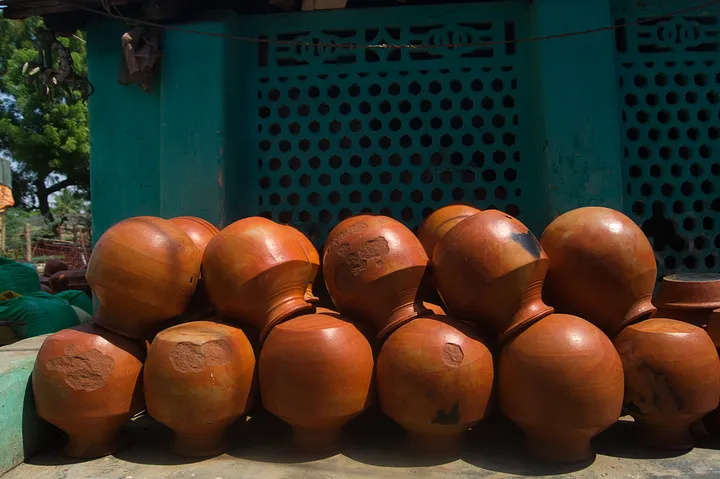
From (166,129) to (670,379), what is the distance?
4342 mm

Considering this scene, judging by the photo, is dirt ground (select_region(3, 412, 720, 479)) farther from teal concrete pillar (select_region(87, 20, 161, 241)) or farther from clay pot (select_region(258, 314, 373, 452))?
teal concrete pillar (select_region(87, 20, 161, 241))

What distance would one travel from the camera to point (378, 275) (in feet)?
10.6

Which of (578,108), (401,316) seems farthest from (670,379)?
(578,108)

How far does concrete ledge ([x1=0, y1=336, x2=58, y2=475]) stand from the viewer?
3.12 meters

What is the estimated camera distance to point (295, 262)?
339cm

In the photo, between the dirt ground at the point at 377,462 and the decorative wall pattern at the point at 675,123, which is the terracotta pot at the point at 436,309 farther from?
the decorative wall pattern at the point at 675,123

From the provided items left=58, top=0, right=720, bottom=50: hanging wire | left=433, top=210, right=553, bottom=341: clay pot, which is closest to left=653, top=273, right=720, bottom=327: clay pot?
left=433, top=210, right=553, bottom=341: clay pot

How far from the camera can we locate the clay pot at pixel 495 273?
3104mm

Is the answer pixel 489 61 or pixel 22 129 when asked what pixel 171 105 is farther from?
pixel 22 129

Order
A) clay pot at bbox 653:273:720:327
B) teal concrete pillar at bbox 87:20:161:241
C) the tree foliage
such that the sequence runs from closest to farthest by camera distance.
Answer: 1. clay pot at bbox 653:273:720:327
2. teal concrete pillar at bbox 87:20:161:241
3. the tree foliage

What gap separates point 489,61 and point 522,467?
3520 mm

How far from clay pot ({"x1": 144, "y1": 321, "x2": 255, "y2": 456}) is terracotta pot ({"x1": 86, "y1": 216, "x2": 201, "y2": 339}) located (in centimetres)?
21

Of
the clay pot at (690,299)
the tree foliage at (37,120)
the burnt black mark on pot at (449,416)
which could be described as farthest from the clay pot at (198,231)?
the tree foliage at (37,120)

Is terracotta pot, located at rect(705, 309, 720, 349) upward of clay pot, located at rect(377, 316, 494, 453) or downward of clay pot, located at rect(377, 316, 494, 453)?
upward
